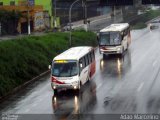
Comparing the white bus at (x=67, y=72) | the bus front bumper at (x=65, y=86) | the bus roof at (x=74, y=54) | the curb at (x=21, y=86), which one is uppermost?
the bus roof at (x=74, y=54)

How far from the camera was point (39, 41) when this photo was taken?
159 feet

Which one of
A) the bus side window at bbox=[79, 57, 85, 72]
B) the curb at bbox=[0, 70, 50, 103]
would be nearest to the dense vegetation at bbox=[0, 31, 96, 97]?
the curb at bbox=[0, 70, 50, 103]

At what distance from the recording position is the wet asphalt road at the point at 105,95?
28562 mm

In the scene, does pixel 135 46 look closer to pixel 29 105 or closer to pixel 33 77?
pixel 33 77

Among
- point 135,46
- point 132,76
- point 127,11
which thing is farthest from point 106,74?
point 127,11

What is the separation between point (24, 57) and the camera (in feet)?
136

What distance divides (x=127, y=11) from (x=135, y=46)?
7686cm

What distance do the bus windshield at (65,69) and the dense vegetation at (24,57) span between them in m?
4.32

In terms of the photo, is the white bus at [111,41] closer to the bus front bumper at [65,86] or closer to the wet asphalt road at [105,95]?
the wet asphalt road at [105,95]

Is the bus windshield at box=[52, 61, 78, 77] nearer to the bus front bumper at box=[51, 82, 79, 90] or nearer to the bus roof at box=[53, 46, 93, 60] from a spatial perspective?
the bus roof at box=[53, 46, 93, 60]

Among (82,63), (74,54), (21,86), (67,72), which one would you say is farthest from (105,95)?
(21,86)

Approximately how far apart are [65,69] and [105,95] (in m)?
3.52

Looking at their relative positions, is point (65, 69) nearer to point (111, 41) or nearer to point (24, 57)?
point (24, 57)

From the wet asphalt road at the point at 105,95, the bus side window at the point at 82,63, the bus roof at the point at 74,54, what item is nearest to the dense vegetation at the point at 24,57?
the wet asphalt road at the point at 105,95
